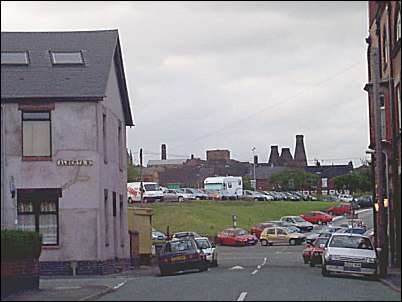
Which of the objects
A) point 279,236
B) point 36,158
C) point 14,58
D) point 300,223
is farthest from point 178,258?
point 300,223

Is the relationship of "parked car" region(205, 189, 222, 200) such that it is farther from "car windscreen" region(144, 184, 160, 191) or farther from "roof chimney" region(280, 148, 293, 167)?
"roof chimney" region(280, 148, 293, 167)

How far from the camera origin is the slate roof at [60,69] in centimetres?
3994

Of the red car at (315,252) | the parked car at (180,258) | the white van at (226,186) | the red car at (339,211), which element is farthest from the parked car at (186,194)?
the parked car at (180,258)

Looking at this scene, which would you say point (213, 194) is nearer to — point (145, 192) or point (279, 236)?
point (145, 192)

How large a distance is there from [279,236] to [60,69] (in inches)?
1343

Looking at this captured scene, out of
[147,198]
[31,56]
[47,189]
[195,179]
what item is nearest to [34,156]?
[47,189]

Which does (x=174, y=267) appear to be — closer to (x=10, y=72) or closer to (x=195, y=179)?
(x=10, y=72)

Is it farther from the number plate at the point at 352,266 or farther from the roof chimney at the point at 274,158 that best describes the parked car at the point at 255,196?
the number plate at the point at 352,266

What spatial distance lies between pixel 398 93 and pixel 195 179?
12999 centimetres

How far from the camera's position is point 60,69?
4162 cm

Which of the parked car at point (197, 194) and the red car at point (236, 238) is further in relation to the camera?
the parked car at point (197, 194)

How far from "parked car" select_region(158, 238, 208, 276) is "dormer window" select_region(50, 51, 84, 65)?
30.3 ft

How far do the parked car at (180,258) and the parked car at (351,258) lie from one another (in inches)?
294

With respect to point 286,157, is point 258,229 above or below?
below
